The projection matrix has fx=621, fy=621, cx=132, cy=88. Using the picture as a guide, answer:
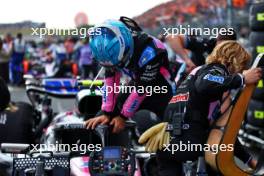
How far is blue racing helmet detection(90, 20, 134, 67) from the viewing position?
4254 millimetres

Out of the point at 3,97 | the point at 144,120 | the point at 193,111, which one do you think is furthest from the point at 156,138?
the point at 3,97

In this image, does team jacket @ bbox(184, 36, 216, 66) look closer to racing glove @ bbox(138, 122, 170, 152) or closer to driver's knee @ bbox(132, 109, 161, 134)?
driver's knee @ bbox(132, 109, 161, 134)

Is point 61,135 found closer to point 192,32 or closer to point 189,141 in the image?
point 192,32

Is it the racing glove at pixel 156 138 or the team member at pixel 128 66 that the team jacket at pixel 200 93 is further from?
the team member at pixel 128 66

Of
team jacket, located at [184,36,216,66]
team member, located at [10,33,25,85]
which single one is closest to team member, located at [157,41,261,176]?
team jacket, located at [184,36,216,66]

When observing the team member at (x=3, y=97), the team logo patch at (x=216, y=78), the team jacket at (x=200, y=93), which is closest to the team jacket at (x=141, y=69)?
the team jacket at (x=200, y=93)

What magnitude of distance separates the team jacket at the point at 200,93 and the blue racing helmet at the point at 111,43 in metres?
0.52

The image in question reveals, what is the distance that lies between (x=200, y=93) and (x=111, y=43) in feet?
2.52

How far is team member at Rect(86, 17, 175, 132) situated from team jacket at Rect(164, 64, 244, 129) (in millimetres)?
475

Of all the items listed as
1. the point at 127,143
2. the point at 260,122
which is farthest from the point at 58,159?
the point at 260,122

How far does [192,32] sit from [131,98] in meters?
1.59

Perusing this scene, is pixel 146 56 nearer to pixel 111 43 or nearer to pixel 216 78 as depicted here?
pixel 111 43

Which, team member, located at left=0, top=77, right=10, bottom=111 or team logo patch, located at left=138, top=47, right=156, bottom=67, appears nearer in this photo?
team logo patch, located at left=138, top=47, right=156, bottom=67

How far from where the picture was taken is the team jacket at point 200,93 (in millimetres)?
3744
